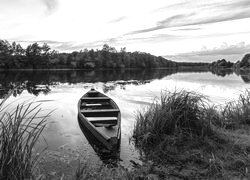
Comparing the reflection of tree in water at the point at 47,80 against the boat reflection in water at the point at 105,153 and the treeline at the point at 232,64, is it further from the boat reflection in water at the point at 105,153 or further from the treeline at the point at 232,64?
the treeline at the point at 232,64

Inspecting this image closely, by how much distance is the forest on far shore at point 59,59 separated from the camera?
287 ft

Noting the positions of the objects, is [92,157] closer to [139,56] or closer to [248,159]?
[248,159]

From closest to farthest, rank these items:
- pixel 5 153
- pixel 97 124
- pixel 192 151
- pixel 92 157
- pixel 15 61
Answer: pixel 5 153 < pixel 192 151 < pixel 92 157 < pixel 97 124 < pixel 15 61

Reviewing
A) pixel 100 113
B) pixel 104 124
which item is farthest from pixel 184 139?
pixel 100 113

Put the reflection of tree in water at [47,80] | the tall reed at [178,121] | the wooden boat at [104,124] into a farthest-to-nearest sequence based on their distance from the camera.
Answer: the reflection of tree in water at [47,80]
the tall reed at [178,121]
the wooden boat at [104,124]

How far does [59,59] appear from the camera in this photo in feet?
331

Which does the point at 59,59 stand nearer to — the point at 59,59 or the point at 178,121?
the point at 59,59

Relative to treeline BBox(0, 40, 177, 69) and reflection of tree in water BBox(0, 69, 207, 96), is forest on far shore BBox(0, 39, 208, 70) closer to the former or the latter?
treeline BBox(0, 40, 177, 69)

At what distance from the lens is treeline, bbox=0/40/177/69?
8744 centimetres

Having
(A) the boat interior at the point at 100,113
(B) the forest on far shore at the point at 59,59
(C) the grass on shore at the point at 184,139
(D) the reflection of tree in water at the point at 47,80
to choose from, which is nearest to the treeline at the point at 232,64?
(B) the forest on far shore at the point at 59,59

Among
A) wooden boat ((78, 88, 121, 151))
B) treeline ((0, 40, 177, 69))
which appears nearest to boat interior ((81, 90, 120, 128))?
wooden boat ((78, 88, 121, 151))

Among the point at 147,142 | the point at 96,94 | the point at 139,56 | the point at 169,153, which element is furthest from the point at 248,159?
the point at 139,56

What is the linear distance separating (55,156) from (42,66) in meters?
97.2

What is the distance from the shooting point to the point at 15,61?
84062mm
